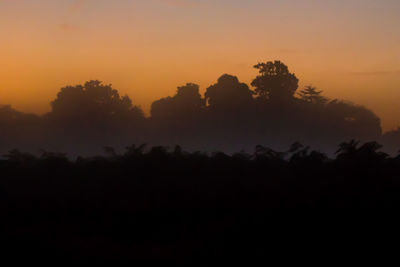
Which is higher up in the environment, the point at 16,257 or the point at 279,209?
the point at 279,209

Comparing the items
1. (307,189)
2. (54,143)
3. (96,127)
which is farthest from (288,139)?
(307,189)

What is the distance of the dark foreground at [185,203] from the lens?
681 cm

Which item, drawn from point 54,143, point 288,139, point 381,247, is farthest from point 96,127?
point 381,247

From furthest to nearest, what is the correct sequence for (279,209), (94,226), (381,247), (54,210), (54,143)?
(54,143)
(54,210)
(94,226)
(279,209)
(381,247)

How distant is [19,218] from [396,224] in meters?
6.83

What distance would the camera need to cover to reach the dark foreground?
6812 mm

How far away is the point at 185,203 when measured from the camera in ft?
29.5

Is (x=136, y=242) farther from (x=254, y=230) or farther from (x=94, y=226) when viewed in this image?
(x=254, y=230)

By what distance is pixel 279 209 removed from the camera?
7.75m

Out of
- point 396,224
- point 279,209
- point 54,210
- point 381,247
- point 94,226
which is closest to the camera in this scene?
point 381,247

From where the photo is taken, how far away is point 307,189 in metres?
9.09

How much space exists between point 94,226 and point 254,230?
3099 mm

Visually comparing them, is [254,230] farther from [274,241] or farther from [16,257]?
[16,257]

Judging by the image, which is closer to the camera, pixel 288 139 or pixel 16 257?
pixel 16 257
